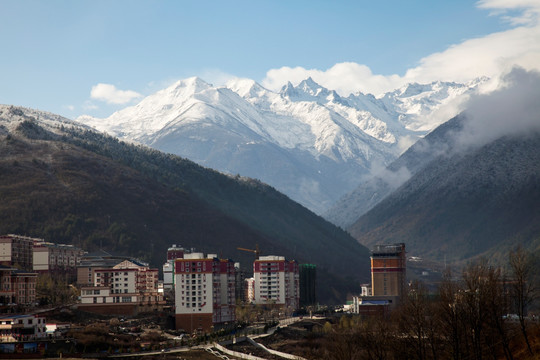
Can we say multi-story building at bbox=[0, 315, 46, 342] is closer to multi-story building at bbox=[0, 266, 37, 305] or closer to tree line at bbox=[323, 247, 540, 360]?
multi-story building at bbox=[0, 266, 37, 305]

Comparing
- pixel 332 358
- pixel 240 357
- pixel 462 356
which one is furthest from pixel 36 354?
pixel 462 356

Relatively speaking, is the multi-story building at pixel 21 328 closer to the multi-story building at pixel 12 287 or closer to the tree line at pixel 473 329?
the multi-story building at pixel 12 287

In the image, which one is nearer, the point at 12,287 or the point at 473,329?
the point at 473,329

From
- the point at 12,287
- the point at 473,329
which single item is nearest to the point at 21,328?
the point at 12,287

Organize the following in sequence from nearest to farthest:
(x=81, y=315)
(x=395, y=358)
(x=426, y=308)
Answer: (x=395, y=358) < (x=426, y=308) < (x=81, y=315)

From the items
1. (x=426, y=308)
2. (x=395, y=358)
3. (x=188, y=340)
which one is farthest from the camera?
(x=188, y=340)

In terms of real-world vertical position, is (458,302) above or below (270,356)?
above

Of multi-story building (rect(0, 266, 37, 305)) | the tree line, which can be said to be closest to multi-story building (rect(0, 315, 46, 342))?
multi-story building (rect(0, 266, 37, 305))

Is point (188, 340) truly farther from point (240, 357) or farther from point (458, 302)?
point (458, 302)

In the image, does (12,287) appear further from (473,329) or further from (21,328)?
(473,329)

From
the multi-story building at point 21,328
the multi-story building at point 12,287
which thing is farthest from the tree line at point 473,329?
the multi-story building at point 12,287

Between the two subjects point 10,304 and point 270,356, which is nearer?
point 270,356
